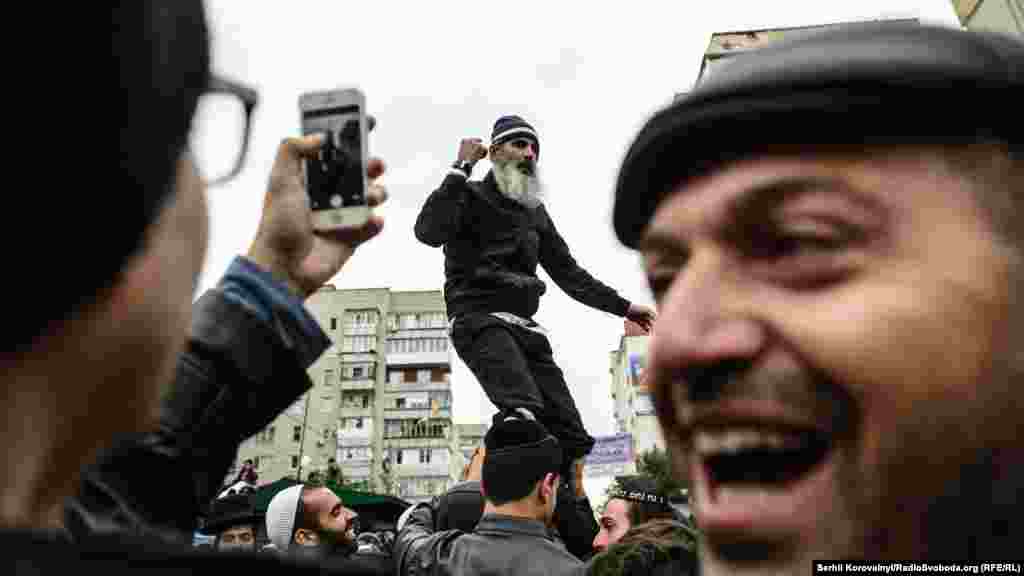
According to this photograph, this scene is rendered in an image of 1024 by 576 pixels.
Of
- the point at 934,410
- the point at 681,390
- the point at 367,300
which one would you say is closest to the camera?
the point at 934,410

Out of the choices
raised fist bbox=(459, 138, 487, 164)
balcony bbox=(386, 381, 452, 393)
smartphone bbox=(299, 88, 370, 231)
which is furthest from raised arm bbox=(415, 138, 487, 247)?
balcony bbox=(386, 381, 452, 393)

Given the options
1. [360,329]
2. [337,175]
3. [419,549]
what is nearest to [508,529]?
[419,549]

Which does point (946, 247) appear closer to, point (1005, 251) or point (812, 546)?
point (1005, 251)

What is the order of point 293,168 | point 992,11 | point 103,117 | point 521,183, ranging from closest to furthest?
point 103,117
point 293,168
point 521,183
point 992,11

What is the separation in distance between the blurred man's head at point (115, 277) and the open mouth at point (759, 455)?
740mm

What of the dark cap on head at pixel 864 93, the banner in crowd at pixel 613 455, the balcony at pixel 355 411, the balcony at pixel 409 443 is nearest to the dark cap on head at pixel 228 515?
the dark cap on head at pixel 864 93

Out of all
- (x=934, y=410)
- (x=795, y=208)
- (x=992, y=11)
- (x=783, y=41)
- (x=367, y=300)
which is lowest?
(x=934, y=410)

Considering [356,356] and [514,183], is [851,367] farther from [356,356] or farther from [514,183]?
[356,356]

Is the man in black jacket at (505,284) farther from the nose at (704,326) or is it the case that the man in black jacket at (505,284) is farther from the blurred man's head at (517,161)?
the nose at (704,326)

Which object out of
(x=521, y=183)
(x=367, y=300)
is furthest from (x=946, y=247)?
(x=367, y=300)

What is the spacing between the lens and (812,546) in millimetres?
1013

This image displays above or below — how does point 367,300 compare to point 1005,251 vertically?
above

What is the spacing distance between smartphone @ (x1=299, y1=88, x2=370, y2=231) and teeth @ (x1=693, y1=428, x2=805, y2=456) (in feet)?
3.25

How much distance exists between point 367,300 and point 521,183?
70793 millimetres
